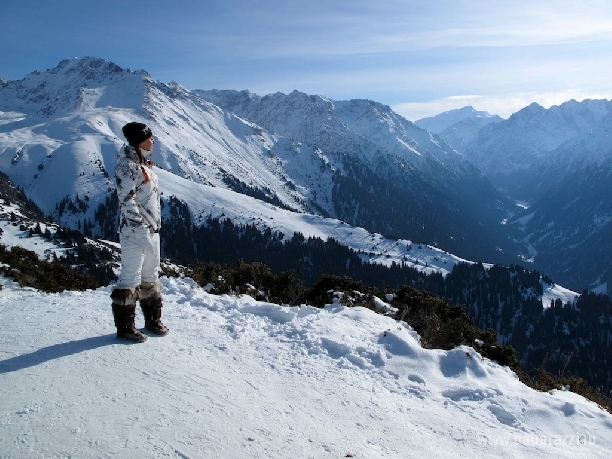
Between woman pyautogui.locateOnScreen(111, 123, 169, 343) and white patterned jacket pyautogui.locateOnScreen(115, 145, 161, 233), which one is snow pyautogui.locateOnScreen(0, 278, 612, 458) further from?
white patterned jacket pyautogui.locateOnScreen(115, 145, 161, 233)

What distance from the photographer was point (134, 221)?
6.55 metres

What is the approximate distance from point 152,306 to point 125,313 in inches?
24.6

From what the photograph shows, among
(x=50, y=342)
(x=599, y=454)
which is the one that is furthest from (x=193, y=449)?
(x=599, y=454)

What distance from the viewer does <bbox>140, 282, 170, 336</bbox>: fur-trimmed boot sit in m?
7.12

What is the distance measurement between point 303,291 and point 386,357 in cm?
652

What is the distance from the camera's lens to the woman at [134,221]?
6492mm

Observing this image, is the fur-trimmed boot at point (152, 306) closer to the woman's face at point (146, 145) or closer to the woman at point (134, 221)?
the woman at point (134, 221)

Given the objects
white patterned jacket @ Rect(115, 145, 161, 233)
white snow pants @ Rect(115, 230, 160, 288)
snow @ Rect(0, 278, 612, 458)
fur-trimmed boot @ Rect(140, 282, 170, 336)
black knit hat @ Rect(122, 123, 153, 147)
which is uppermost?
black knit hat @ Rect(122, 123, 153, 147)

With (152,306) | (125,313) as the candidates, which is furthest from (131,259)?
(152,306)

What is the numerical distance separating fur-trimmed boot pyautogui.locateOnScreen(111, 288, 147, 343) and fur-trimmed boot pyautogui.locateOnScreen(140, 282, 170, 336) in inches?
12.4

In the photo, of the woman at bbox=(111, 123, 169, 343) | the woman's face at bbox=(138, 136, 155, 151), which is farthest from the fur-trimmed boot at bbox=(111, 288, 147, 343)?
the woman's face at bbox=(138, 136, 155, 151)

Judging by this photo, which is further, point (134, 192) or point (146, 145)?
point (146, 145)

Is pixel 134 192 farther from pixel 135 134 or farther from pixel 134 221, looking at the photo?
pixel 135 134

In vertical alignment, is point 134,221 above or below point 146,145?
below
